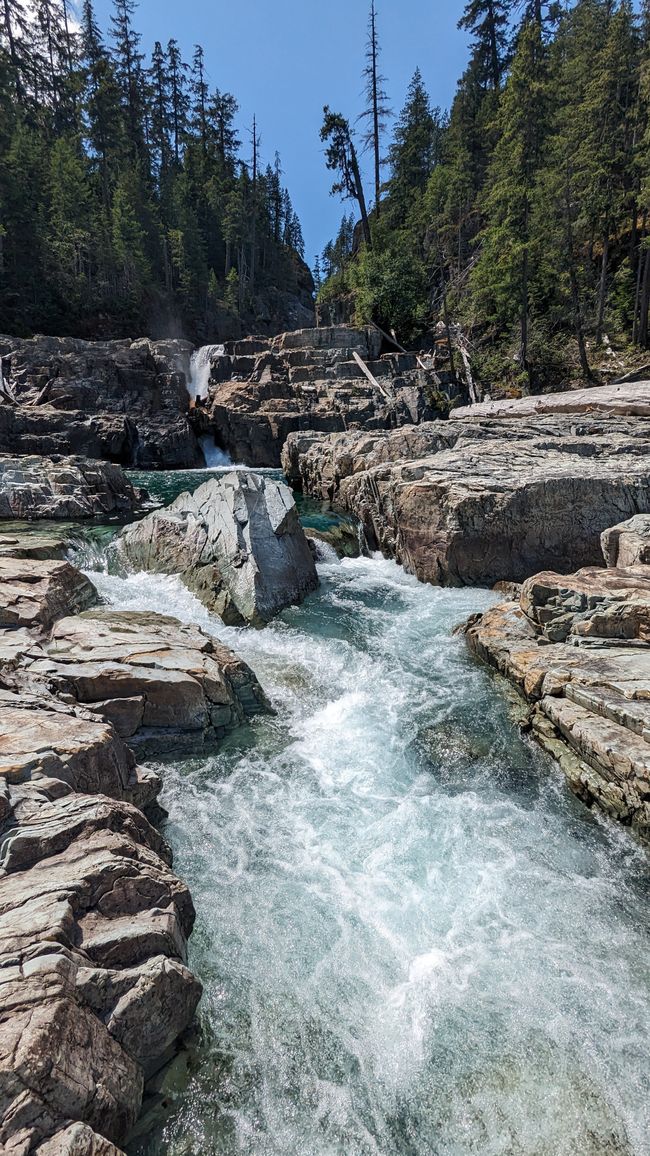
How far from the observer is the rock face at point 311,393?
28875mm

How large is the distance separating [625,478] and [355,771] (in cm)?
1060

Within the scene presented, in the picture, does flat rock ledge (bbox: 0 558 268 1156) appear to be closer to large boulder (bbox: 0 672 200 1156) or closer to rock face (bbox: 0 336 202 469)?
large boulder (bbox: 0 672 200 1156)

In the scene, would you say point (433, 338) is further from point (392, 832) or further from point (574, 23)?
point (392, 832)

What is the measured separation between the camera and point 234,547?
Result: 1185 centimetres

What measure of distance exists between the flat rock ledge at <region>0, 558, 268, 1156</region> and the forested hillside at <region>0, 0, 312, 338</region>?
40.9 m

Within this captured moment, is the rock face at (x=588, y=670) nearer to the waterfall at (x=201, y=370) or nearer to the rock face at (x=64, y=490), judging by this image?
the rock face at (x=64, y=490)

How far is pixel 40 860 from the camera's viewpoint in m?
3.73

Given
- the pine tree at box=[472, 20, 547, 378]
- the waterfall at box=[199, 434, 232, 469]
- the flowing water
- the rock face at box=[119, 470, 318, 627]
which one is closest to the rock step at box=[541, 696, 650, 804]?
the flowing water

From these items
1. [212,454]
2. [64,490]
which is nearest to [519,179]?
[212,454]

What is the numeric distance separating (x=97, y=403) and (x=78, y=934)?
31488 millimetres

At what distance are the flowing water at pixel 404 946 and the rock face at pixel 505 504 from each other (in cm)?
551

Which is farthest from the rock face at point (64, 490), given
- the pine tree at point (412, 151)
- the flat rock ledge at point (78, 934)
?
the pine tree at point (412, 151)

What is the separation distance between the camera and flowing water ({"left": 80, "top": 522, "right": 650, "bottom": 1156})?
3512mm

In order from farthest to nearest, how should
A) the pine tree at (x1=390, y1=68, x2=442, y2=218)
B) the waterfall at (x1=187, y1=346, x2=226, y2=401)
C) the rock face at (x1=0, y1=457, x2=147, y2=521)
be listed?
the pine tree at (x1=390, y1=68, x2=442, y2=218)
the waterfall at (x1=187, y1=346, x2=226, y2=401)
the rock face at (x1=0, y1=457, x2=147, y2=521)
